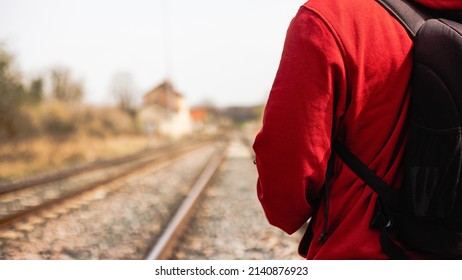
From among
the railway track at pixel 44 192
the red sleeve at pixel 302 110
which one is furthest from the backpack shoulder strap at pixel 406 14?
the railway track at pixel 44 192

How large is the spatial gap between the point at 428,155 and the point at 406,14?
0.37 m

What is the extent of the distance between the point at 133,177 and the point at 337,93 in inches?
404

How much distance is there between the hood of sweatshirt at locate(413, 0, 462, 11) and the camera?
1.17 metres

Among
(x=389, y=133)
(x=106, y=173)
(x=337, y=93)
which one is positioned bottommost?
(x=106, y=173)

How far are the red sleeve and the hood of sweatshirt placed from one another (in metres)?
0.30

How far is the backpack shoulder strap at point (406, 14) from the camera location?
115 cm

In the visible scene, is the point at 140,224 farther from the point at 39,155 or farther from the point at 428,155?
the point at 39,155

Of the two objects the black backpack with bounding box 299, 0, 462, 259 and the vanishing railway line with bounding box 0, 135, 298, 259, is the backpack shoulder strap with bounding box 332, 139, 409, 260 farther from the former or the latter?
the vanishing railway line with bounding box 0, 135, 298, 259

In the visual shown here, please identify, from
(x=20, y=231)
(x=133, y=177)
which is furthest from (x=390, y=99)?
(x=133, y=177)

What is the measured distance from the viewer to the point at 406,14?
1.17 metres

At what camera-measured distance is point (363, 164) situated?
116 cm

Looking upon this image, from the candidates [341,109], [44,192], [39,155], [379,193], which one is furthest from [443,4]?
[39,155]

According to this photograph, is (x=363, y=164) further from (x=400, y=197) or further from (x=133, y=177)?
(x=133, y=177)

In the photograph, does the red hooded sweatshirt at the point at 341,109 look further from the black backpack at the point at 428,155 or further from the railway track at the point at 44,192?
the railway track at the point at 44,192
